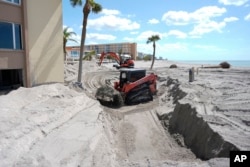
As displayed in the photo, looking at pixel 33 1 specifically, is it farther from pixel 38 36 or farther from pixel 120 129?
pixel 120 129

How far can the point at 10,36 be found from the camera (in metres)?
17.0

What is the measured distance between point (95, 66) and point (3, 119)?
36.5 metres

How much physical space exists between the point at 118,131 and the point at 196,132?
4140mm

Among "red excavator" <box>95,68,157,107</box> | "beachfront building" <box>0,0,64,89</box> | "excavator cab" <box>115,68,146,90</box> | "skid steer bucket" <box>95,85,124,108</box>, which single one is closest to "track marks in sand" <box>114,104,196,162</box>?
"skid steer bucket" <box>95,85,124,108</box>

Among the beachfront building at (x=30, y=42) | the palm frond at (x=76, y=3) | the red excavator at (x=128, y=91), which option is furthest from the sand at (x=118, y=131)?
the palm frond at (x=76, y=3)

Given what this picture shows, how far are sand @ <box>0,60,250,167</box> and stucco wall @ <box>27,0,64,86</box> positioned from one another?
13.1 ft

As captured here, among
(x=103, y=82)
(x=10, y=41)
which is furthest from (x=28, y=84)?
(x=103, y=82)

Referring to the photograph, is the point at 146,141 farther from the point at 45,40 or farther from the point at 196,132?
the point at 45,40

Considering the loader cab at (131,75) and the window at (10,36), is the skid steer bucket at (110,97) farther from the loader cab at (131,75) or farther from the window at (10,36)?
the window at (10,36)

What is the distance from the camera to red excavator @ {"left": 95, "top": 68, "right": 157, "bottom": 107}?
61.9 feet

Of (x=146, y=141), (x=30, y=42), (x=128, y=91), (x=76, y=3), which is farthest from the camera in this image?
(x=76, y=3)

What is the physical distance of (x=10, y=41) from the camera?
1694 centimetres

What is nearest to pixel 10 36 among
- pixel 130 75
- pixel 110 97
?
pixel 110 97

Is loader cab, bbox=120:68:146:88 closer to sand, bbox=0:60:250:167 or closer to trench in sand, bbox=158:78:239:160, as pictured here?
sand, bbox=0:60:250:167
